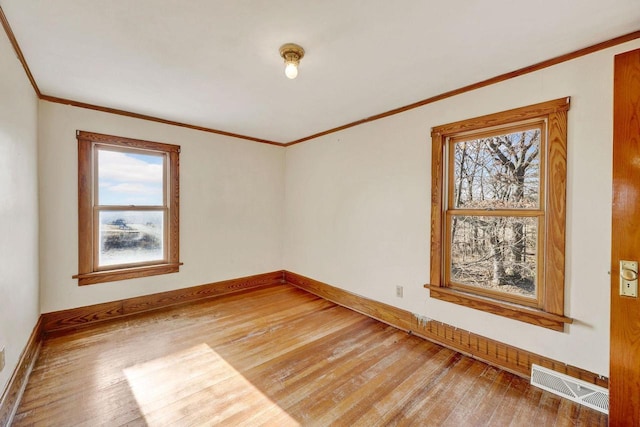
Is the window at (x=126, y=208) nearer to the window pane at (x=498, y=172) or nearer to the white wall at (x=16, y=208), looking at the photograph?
the white wall at (x=16, y=208)

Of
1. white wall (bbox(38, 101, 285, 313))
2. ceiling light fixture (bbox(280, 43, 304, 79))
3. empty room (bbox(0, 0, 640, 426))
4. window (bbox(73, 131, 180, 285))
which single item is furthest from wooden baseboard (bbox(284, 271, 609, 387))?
ceiling light fixture (bbox(280, 43, 304, 79))

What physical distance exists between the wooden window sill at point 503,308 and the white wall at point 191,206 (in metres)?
2.75

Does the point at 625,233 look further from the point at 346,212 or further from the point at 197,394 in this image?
the point at 197,394

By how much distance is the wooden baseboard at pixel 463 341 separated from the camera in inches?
77.9

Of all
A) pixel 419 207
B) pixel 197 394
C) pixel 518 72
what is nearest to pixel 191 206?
pixel 197 394

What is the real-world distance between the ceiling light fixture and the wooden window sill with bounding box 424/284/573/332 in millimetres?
2279

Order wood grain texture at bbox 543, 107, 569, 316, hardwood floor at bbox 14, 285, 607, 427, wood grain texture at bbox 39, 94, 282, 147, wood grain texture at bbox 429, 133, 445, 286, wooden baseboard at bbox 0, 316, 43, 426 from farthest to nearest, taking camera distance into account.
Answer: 1. wood grain texture at bbox 39, 94, 282, 147
2. wood grain texture at bbox 429, 133, 445, 286
3. wood grain texture at bbox 543, 107, 569, 316
4. hardwood floor at bbox 14, 285, 607, 427
5. wooden baseboard at bbox 0, 316, 43, 426

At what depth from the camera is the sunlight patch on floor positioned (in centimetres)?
168

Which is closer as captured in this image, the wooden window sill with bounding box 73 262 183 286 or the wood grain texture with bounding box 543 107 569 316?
the wood grain texture with bounding box 543 107 569 316

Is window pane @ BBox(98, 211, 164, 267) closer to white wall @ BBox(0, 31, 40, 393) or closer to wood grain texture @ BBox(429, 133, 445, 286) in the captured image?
white wall @ BBox(0, 31, 40, 393)

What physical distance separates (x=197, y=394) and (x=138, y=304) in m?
1.93

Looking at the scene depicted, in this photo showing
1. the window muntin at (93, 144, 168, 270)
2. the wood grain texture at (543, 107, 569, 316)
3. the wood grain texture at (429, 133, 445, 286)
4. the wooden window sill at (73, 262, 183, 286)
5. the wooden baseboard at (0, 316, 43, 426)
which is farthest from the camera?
the window muntin at (93, 144, 168, 270)

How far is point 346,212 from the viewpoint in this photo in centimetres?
362

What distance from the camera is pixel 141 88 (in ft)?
8.25
